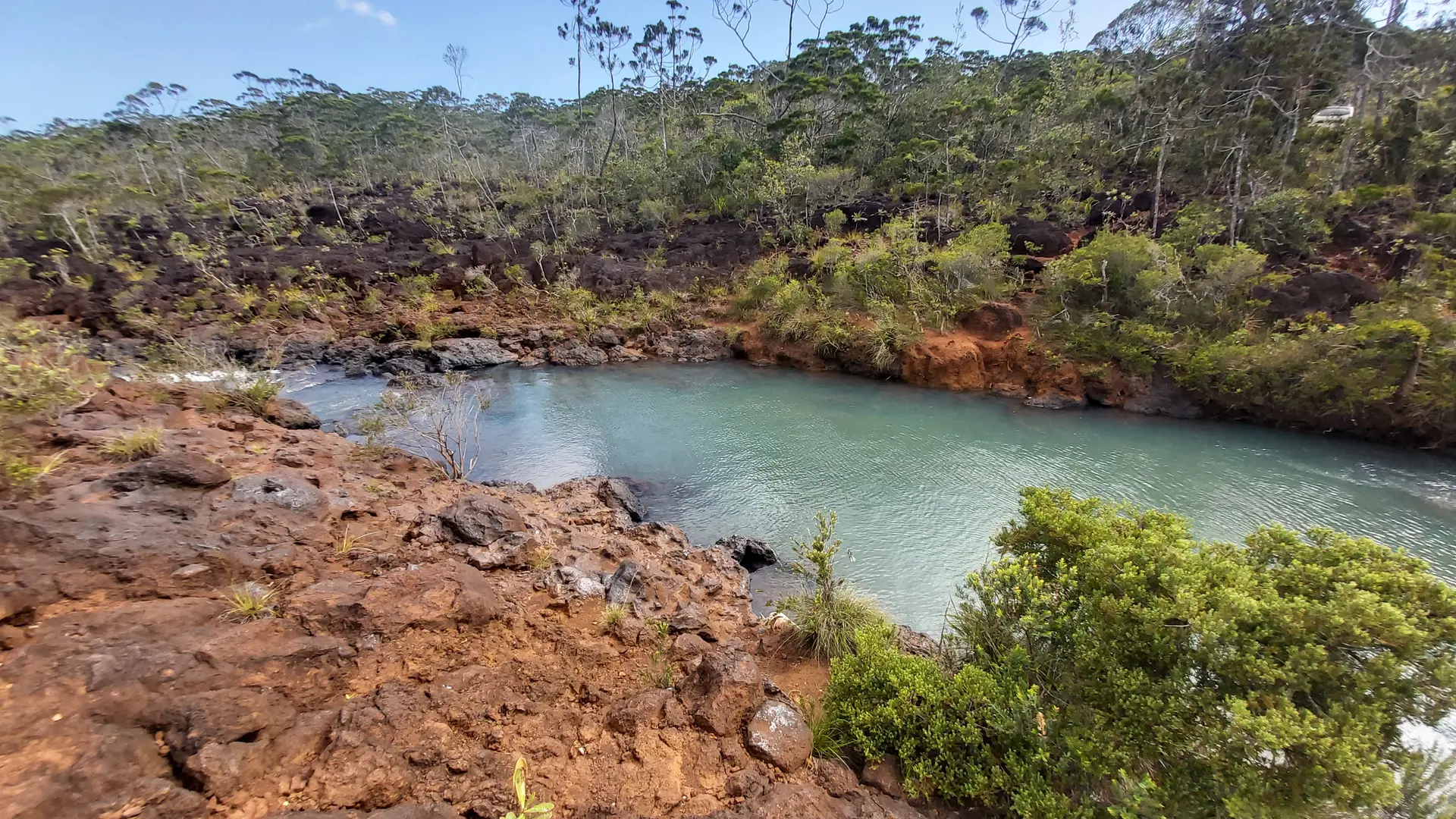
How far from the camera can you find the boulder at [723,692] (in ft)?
13.2

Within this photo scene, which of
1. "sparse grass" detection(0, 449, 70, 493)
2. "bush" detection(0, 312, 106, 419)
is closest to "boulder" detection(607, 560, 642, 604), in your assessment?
"sparse grass" detection(0, 449, 70, 493)

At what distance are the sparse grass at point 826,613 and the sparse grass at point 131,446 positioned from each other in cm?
786

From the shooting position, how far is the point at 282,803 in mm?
3094

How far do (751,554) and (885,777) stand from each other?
4668 mm

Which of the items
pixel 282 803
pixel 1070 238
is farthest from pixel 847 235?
pixel 282 803

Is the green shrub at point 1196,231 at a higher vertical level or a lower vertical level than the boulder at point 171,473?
higher

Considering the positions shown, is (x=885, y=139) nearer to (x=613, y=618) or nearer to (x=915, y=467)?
(x=915, y=467)

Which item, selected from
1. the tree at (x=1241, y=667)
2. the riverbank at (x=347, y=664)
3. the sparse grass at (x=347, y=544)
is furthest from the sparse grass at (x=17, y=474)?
the tree at (x=1241, y=667)

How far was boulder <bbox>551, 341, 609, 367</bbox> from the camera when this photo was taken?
67.5 ft

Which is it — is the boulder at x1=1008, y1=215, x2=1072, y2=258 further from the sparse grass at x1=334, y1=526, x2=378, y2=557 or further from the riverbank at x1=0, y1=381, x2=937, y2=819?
the sparse grass at x1=334, y1=526, x2=378, y2=557

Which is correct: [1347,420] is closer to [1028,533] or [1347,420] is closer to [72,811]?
[1028,533]

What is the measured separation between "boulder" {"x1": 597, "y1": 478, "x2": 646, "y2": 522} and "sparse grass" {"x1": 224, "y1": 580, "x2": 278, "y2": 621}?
502cm

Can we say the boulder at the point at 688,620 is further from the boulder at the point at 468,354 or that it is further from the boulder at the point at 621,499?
the boulder at the point at 468,354

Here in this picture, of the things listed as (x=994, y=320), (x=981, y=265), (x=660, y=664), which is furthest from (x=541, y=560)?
(x=981, y=265)
